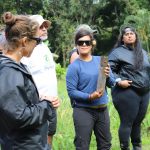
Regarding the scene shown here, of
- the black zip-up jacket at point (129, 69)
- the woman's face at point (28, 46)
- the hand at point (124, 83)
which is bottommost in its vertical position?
the hand at point (124, 83)

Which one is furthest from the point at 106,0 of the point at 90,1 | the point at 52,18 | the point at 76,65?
the point at 76,65

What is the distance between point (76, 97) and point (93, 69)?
1.21 ft

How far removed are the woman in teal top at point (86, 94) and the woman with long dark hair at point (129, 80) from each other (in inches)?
31.6

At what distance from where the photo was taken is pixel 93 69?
16.8 feet

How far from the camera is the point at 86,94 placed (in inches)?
199

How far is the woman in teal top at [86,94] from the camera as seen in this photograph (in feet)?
16.7

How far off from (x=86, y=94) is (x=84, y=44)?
583 mm

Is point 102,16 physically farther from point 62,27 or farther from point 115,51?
point 115,51

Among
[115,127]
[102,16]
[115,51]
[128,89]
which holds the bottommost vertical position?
[102,16]

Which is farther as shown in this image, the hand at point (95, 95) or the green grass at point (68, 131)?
the green grass at point (68, 131)

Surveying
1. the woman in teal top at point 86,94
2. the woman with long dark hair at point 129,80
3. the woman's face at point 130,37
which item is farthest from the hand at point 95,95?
the woman's face at point 130,37

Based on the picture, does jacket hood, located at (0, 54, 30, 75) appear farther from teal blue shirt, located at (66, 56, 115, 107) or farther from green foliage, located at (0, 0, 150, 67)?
green foliage, located at (0, 0, 150, 67)

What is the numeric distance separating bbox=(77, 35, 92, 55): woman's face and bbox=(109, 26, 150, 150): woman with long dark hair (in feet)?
2.90

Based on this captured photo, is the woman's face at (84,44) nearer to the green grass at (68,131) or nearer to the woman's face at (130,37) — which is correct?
the woman's face at (130,37)
